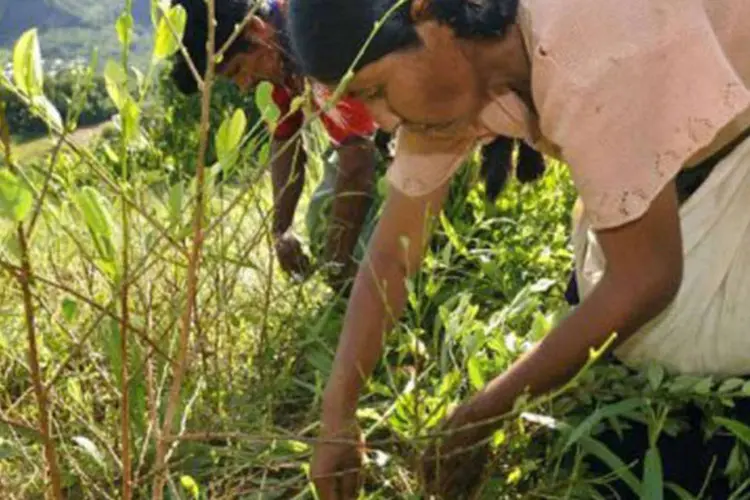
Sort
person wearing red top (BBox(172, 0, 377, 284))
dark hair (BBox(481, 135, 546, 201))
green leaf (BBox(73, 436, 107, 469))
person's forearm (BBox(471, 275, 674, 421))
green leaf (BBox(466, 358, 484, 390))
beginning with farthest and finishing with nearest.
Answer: person wearing red top (BBox(172, 0, 377, 284)) < dark hair (BBox(481, 135, 546, 201)) < green leaf (BBox(466, 358, 484, 390)) < person's forearm (BBox(471, 275, 674, 421)) < green leaf (BBox(73, 436, 107, 469))

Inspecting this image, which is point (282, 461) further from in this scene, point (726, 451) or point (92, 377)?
point (726, 451)

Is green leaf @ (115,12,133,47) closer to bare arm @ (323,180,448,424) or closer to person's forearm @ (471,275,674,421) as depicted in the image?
person's forearm @ (471,275,674,421)

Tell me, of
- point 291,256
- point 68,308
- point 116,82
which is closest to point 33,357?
point 68,308

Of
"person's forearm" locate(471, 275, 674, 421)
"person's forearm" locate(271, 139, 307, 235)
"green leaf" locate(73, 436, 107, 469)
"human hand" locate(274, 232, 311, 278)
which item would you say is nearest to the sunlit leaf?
"green leaf" locate(73, 436, 107, 469)

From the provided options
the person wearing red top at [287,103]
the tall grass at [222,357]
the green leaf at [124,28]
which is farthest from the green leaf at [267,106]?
the person wearing red top at [287,103]

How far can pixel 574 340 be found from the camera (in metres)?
1.32

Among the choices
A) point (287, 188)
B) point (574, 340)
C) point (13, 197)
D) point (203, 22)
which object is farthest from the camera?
point (287, 188)

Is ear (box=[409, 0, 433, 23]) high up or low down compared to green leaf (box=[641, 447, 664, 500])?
up

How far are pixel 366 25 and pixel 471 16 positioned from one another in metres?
0.11

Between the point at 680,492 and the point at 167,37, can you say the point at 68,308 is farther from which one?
the point at 680,492

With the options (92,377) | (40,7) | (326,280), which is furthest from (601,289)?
(40,7)

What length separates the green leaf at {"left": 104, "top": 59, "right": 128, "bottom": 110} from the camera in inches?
32.9

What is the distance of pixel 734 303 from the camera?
146cm

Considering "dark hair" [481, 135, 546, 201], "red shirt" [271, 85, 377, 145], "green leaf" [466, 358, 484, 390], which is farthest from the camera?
"red shirt" [271, 85, 377, 145]
